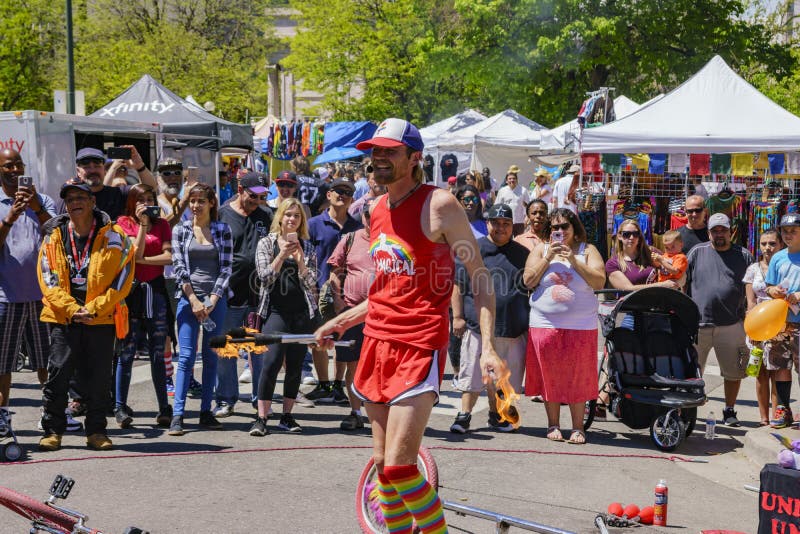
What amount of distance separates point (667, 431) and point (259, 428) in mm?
3309

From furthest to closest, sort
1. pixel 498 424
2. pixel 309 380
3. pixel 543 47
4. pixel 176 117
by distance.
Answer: pixel 543 47
pixel 176 117
pixel 309 380
pixel 498 424

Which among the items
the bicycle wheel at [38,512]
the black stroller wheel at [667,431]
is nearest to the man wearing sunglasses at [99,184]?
the bicycle wheel at [38,512]

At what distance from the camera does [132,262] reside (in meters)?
7.43

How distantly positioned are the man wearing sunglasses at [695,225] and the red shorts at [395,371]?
639 cm

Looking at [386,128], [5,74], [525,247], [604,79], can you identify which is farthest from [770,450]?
[5,74]

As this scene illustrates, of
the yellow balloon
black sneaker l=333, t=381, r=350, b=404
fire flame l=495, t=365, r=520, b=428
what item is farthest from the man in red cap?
black sneaker l=333, t=381, r=350, b=404

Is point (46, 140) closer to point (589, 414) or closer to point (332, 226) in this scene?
point (332, 226)

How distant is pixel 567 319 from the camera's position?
8.14m

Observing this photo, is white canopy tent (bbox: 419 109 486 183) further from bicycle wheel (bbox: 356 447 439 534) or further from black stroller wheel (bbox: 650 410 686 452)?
bicycle wheel (bbox: 356 447 439 534)

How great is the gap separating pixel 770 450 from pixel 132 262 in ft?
16.7

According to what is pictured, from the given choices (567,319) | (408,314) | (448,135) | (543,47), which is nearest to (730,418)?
(567,319)

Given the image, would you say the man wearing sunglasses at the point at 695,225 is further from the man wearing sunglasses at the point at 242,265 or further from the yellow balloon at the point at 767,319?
the man wearing sunglasses at the point at 242,265

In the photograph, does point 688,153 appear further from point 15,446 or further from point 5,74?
point 5,74

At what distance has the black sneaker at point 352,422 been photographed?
8227 millimetres
